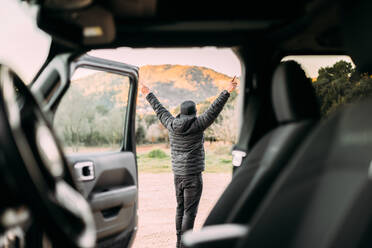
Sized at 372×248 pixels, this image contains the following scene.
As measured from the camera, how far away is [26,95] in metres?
0.88

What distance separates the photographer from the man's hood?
3.46 m

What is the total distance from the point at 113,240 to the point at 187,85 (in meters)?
8.88

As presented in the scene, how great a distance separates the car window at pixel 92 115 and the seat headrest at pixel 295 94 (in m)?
1.10

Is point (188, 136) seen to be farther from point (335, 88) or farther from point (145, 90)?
point (335, 88)

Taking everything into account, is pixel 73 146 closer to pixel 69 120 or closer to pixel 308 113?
pixel 69 120

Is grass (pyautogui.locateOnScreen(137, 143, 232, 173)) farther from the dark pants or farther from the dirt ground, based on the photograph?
the dark pants

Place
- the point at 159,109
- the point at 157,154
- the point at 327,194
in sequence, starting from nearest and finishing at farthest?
the point at 327,194 → the point at 159,109 → the point at 157,154

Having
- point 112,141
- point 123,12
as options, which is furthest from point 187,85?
point 123,12

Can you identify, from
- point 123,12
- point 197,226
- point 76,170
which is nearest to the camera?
point 123,12

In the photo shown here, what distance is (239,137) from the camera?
2154 millimetres

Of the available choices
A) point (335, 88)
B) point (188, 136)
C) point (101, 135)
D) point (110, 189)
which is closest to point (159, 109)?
point (188, 136)

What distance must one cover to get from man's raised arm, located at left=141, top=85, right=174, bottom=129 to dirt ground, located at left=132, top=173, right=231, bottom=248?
1.35m

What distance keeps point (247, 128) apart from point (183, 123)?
146cm

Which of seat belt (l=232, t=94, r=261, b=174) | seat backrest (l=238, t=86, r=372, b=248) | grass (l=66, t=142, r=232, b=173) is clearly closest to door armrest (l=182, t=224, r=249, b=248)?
seat backrest (l=238, t=86, r=372, b=248)
